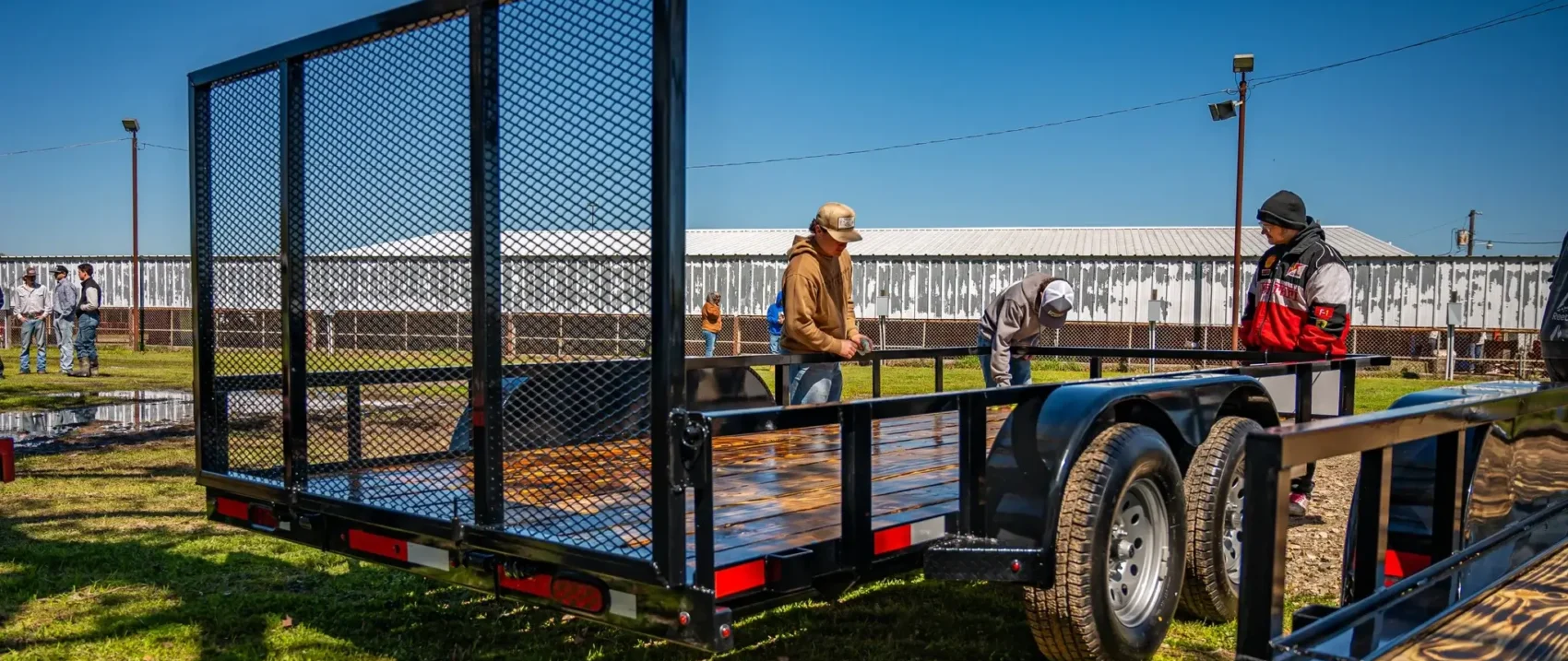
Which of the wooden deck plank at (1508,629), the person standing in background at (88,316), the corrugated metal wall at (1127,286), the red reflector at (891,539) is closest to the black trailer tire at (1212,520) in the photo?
the wooden deck plank at (1508,629)

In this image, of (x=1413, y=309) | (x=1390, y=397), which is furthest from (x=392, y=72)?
(x=1413, y=309)

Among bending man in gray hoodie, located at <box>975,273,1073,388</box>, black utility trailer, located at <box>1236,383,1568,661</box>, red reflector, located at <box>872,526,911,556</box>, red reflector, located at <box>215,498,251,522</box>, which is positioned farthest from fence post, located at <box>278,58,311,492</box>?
bending man in gray hoodie, located at <box>975,273,1073,388</box>

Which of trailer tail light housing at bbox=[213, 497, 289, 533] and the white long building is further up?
the white long building

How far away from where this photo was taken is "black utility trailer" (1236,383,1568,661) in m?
2.02

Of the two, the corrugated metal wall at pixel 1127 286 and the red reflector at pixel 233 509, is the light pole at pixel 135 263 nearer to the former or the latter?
the corrugated metal wall at pixel 1127 286

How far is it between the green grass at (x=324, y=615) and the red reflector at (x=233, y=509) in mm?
556

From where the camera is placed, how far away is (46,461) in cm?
908

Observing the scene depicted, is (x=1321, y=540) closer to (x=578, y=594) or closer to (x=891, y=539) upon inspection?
(x=891, y=539)

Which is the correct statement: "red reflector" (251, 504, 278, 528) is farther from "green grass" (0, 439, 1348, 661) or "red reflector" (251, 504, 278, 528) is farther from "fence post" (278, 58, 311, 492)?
"green grass" (0, 439, 1348, 661)

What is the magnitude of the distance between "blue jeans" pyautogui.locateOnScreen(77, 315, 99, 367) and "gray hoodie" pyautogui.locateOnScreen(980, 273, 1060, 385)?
53.1 ft

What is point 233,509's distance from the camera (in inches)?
168

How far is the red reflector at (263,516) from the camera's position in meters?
4.09

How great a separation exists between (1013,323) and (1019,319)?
5 centimetres

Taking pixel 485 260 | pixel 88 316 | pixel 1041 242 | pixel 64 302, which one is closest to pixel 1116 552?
pixel 485 260
